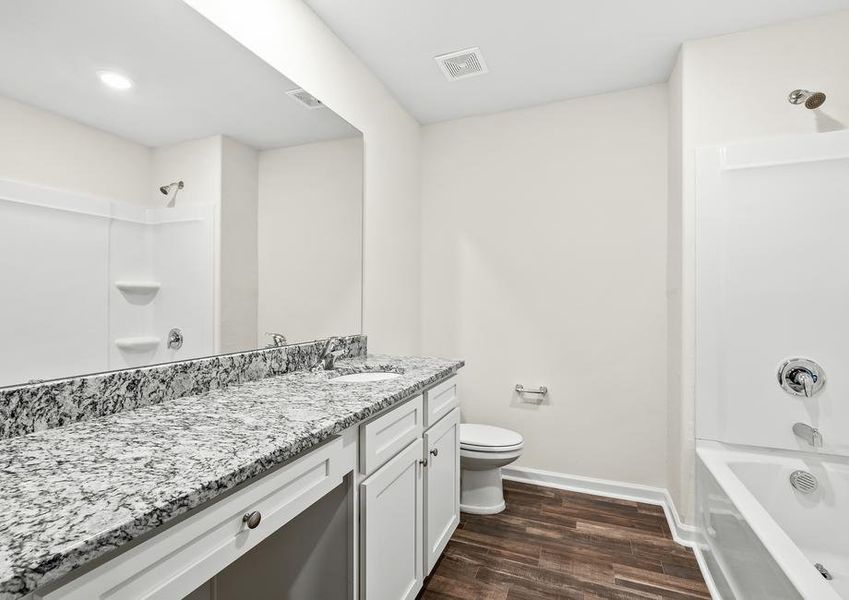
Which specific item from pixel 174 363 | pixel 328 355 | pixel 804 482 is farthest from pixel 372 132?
pixel 804 482

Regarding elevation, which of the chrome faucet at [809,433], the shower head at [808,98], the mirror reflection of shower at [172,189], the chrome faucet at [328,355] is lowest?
the chrome faucet at [809,433]

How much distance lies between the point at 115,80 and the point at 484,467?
228cm

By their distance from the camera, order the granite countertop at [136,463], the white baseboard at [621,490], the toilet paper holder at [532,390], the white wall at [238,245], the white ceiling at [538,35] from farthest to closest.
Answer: the toilet paper holder at [532,390] < the white baseboard at [621,490] < the white ceiling at [538,35] < the white wall at [238,245] < the granite countertop at [136,463]

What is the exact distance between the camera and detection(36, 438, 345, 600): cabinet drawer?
0.59m

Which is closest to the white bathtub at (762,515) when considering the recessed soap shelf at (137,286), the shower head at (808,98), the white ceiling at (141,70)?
the shower head at (808,98)

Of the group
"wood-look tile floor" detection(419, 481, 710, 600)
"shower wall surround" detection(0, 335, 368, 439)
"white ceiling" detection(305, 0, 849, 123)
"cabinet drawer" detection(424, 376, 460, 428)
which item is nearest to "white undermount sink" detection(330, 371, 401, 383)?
"cabinet drawer" detection(424, 376, 460, 428)

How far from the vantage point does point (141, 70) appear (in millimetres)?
1209

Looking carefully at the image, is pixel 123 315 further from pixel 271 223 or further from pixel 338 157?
pixel 338 157

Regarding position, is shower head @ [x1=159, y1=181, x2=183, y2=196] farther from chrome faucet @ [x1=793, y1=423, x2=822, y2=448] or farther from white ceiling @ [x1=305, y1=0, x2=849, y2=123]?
chrome faucet @ [x1=793, y1=423, x2=822, y2=448]

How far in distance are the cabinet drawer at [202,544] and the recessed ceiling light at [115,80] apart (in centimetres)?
111

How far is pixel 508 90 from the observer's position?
2588 millimetres

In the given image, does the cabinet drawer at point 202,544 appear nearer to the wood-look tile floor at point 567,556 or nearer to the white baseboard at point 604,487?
the wood-look tile floor at point 567,556

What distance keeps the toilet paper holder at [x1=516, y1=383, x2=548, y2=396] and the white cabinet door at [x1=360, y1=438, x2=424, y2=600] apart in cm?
129

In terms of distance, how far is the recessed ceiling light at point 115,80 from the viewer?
112 cm
